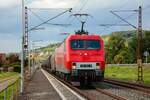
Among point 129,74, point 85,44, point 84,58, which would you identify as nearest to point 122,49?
point 129,74

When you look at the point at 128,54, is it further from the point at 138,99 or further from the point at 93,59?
the point at 138,99

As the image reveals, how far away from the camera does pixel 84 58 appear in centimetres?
3319

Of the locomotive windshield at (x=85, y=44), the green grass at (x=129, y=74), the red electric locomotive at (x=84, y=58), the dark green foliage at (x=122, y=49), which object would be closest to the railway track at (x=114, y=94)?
the red electric locomotive at (x=84, y=58)

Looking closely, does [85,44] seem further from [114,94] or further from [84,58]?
[114,94]

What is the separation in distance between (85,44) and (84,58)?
1355 millimetres

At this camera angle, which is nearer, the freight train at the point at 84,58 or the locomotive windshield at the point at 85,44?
the freight train at the point at 84,58

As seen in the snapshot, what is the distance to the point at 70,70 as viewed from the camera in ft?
108

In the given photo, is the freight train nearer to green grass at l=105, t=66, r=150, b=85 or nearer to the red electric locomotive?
the red electric locomotive

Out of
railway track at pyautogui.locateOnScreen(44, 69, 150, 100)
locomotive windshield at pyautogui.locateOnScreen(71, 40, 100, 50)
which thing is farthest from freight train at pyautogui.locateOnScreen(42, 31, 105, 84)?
railway track at pyautogui.locateOnScreen(44, 69, 150, 100)

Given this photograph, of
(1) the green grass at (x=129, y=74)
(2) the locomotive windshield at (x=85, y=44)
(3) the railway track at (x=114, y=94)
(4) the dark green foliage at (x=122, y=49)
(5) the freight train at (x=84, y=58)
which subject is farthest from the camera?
(4) the dark green foliage at (x=122, y=49)

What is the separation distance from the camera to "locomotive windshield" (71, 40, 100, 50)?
112 feet

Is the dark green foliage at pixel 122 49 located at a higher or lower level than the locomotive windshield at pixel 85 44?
higher

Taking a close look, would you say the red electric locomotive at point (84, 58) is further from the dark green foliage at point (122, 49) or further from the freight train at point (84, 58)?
the dark green foliage at point (122, 49)

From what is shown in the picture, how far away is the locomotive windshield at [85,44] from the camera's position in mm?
34031
